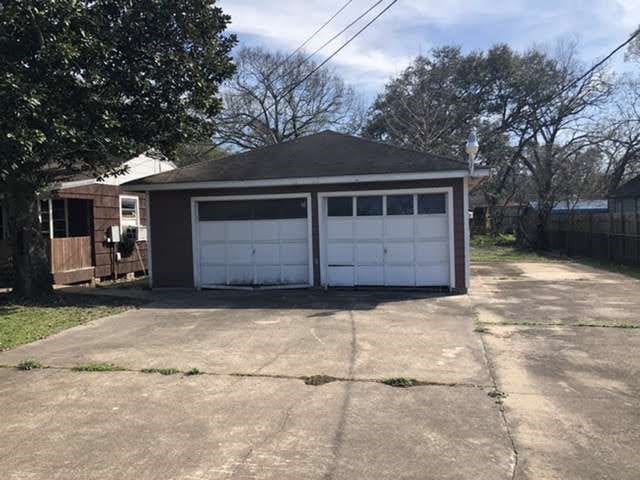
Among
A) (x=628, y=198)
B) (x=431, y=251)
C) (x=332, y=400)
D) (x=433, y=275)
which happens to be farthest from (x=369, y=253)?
(x=628, y=198)

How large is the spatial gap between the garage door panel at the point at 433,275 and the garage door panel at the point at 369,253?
943 mm

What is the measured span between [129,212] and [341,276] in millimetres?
8835

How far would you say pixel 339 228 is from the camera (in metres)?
13.7

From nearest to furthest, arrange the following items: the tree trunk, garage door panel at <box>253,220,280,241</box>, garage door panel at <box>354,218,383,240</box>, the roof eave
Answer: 1. the tree trunk
2. the roof eave
3. garage door panel at <box>354,218,383,240</box>
4. garage door panel at <box>253,220,280,241</box>

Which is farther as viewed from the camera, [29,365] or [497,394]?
[29,365]

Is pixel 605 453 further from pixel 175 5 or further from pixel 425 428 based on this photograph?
pixel 175 5

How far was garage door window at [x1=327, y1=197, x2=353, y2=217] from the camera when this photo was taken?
1369 centimetres

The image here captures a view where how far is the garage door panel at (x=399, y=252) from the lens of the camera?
1339 cm

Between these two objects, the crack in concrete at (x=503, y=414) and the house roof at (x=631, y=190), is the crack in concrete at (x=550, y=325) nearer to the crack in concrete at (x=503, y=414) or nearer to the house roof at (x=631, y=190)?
the crack in concrete at (x=503, y=414)

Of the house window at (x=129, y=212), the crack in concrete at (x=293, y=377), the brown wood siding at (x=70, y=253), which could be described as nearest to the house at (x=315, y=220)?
the brown wood siding at (x=70, y=253)

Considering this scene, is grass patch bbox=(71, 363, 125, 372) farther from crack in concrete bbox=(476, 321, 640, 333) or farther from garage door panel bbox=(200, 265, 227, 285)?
garage door panel bbox=(200, 265, 227, 285)

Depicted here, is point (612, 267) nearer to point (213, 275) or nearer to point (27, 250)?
point (213, 275)

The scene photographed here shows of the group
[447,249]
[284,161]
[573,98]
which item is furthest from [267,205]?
[573,98]

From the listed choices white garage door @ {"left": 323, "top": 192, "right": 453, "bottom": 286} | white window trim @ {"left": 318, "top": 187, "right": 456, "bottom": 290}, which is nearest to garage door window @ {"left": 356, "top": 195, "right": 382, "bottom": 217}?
white garage door @ {"left": 323, "top": 192, "right": 453, "bottom": 286}
